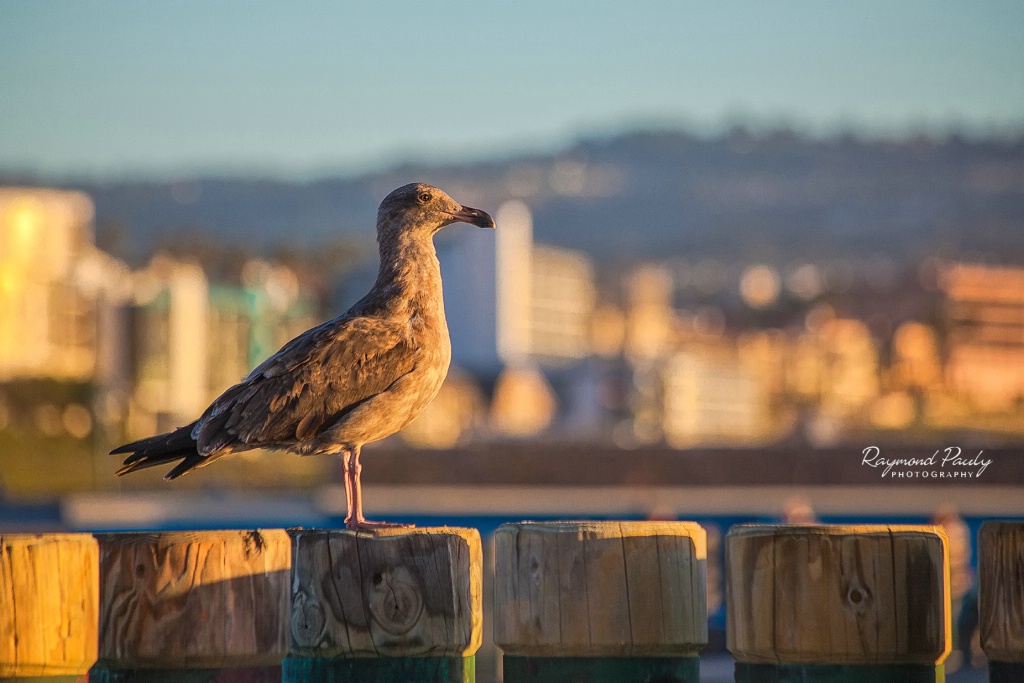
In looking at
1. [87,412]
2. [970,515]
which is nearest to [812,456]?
[970,515]

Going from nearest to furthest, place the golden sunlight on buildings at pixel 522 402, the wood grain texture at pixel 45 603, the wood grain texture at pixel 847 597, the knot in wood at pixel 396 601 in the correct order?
the wood grain texture at pixel 45 603, the wood grain texture at pixel 847 597, the knot in wood at pixel 396 601, the golden sunlight on buildings at pixel 522 402

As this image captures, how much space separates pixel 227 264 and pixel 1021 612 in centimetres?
14868

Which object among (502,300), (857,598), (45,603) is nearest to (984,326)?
(502,300)

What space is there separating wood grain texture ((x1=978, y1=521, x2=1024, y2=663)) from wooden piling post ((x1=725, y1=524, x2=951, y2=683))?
0.58 ft

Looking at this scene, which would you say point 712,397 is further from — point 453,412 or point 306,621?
point 306,621

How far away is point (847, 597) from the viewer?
15.9ft

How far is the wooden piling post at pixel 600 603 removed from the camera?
4961 mm

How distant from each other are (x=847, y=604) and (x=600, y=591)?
0.71 meters

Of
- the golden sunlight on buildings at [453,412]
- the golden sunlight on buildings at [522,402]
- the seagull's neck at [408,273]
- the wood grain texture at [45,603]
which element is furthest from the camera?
the golden sunlight on buildings at [522,402]

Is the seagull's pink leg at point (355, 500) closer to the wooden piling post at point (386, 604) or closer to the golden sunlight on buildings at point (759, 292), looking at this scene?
the wooden piling post at point (386, 604)

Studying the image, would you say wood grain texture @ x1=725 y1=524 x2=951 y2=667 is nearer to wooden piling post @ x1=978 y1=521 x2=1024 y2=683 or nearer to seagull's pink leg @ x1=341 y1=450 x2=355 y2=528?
wooden piling post @ x1=978 y1=521 x2=1024 y2=683

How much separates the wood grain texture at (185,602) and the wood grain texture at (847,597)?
1431 millimetres

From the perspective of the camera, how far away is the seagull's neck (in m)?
7.03

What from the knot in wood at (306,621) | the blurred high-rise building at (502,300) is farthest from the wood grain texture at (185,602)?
the blurred high-rise building at (502,300)
